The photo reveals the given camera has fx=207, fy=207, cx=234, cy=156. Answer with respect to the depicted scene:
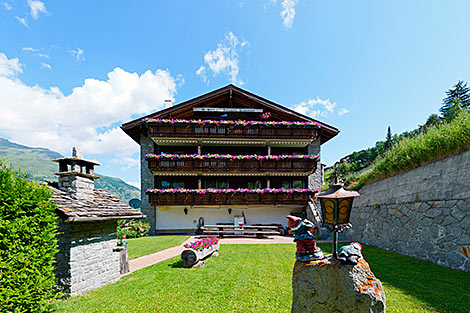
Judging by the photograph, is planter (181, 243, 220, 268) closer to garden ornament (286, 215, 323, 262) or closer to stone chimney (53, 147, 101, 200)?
stone chimney (53, 147, 101, 200)

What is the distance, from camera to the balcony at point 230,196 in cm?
1686

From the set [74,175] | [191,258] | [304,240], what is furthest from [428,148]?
[74,175]

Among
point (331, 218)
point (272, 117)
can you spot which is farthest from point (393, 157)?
point (272, 117)

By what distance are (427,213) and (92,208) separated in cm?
1149

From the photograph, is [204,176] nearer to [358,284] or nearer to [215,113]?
[215,113]

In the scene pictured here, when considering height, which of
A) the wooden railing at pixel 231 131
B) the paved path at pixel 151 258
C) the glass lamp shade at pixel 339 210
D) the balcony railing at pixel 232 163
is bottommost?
the paved path at pixel 151 258

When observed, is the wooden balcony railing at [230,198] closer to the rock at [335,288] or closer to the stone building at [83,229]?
the stone building at [83,229]

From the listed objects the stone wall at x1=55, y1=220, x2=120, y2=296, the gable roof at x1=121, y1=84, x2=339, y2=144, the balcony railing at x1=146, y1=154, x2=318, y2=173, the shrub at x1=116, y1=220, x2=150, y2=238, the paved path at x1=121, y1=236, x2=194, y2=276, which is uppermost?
the gable roof at x1=121, y1=84, x2=339, y2=144

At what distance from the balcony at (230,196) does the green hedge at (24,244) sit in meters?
12.5

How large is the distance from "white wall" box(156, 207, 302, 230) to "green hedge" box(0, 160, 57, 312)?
46.7ft

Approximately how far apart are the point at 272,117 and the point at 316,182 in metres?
7.54

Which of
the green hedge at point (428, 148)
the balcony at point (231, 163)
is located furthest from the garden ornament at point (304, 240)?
the balcony at point (231, 163)

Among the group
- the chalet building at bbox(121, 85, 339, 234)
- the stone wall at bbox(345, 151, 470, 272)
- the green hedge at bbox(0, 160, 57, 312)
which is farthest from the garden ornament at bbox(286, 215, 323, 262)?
the chalet building at bbox(121, 85, 339, 234)

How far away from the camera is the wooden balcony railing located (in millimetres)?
16859
